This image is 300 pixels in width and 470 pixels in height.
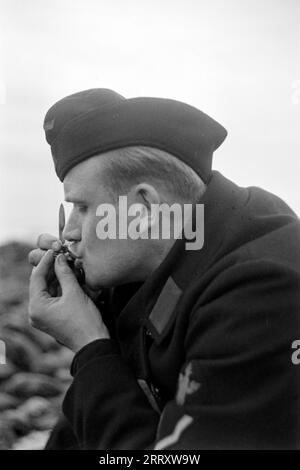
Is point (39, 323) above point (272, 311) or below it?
below

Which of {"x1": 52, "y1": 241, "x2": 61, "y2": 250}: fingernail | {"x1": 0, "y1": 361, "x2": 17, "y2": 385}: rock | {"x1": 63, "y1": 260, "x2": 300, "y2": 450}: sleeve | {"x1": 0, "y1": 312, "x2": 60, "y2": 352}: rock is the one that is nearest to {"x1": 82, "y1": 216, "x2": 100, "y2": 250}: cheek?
{"x1": 52, "y1": 241, "x2": 61, "y2": 250}: fingernail

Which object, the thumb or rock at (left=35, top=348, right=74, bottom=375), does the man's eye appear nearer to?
the thumb

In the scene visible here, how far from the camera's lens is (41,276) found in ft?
5.00

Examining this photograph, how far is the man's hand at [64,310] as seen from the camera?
4.70 feet

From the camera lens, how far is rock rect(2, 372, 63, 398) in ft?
6.16

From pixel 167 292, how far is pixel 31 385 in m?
0.74

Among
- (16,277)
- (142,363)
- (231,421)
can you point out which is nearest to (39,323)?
(142,363)

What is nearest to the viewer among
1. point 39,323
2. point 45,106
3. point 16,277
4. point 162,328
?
point 162,328

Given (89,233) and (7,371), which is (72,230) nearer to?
(89,233)

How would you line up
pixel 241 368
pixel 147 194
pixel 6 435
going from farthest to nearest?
pixel 6 435 < pixel 147 194 < pixel 241 368

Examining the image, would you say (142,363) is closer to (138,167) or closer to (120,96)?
(138,167)

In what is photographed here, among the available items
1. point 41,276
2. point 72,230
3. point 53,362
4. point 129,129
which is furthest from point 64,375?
point 129,129

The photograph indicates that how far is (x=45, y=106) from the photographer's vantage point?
63.6 inches
